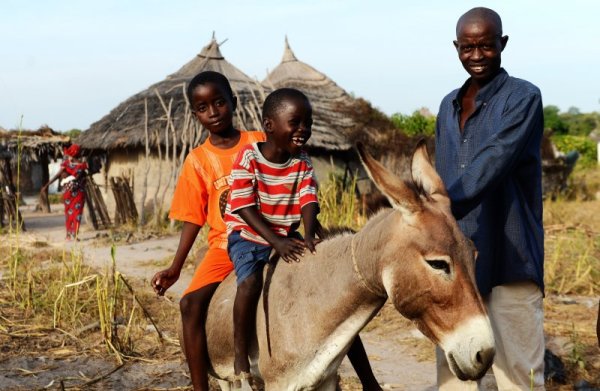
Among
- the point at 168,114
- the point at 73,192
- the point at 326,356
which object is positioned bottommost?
the point at 73,192

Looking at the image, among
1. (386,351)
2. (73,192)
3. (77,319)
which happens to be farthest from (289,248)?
(73,192)

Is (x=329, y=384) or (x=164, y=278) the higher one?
(x=164, y=278)

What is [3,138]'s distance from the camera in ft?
70.5

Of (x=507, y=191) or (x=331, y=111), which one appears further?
(x=331, y=111)

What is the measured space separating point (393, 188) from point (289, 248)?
619 mm

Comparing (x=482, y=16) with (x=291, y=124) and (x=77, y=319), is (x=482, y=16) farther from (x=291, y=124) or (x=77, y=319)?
(x=77, y=319)

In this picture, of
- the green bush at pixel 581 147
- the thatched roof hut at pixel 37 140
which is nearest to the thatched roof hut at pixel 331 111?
the thatched roof hut at pixel 37 140

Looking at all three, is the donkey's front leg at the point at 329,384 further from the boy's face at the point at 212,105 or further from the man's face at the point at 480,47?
the man's face at the point at 480,47

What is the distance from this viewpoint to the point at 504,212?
3.00 m

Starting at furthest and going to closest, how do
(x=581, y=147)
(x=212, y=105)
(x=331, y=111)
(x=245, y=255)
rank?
1. (x=581, y=147)
2. (x=331, y=111)
3. (x=212, y=105)
4. (x=245, y=255)

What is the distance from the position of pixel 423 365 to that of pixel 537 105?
2.99 metres

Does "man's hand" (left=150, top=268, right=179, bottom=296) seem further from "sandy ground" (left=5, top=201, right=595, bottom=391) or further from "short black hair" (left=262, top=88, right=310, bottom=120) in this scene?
"sandy ground" (left=5, top=201, right=595, bottom=391)

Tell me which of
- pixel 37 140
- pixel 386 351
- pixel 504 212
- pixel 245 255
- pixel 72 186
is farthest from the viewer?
pixel 37 140

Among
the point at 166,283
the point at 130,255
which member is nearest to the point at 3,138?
the point at 130,255
